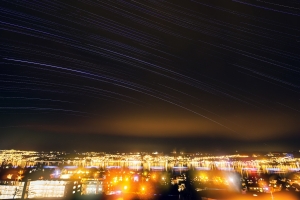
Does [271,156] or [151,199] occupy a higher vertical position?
[271,156]

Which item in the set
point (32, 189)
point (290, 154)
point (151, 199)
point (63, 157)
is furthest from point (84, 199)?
point (290, 154)

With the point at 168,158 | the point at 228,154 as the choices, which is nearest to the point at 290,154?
the point at 228,154

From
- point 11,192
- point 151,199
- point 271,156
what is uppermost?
point 271,156

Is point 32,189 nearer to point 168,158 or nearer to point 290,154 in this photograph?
point 290,154

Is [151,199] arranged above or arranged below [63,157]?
below

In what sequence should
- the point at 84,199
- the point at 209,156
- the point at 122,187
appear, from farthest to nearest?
the point at 209,156, the point at 122,187, the point at 84,199

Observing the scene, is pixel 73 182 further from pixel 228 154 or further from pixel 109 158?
pixel 228 154

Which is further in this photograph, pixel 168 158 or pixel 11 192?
pixel 168 158

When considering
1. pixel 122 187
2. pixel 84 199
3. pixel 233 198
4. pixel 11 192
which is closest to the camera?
pixel 11 192

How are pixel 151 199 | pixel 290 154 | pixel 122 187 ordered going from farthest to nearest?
pixel 290 154 → pixel 122 187 → pixel 151 199
